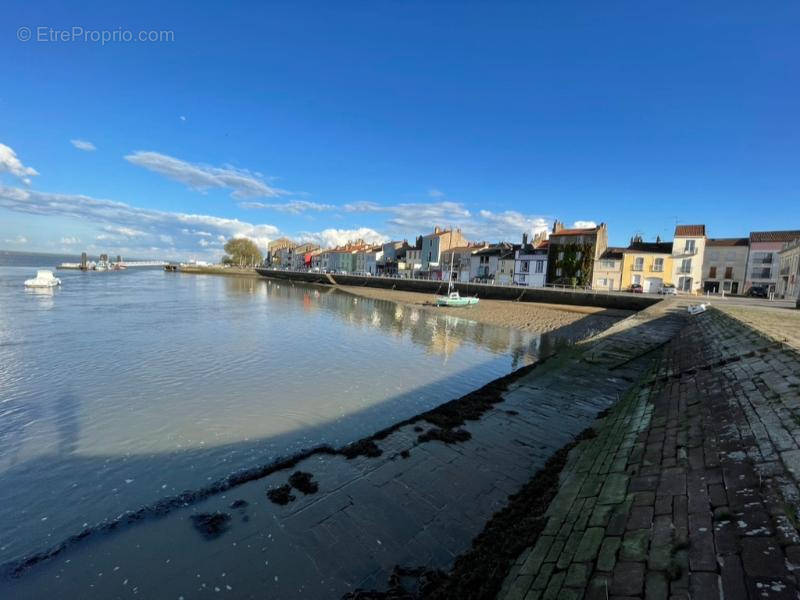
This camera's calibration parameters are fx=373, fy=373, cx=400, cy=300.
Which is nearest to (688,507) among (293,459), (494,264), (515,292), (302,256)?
(293,459)

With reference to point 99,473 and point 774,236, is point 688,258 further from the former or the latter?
point 99,473

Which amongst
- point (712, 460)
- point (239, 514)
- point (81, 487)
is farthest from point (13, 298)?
point (712, 460)

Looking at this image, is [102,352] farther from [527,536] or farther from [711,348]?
[711,348]

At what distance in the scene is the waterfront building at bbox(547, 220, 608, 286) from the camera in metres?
52.7

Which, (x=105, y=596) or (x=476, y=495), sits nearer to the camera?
(x=105, y=596)

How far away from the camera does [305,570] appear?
4.77m

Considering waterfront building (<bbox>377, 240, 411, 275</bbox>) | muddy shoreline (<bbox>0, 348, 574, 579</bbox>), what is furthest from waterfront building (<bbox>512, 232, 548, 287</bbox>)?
muddy shoreline (<bbox>0, 348, 574, 579</bbox>)

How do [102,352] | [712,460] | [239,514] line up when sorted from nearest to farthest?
[712,460] → [239,514] → [102,352]

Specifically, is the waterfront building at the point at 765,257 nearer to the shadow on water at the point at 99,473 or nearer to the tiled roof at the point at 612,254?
the tiled roof at the point at 612,254

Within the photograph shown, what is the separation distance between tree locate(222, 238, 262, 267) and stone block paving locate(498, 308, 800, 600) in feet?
476

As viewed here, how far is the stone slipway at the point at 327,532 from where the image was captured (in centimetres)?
461

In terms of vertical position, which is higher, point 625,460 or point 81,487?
point 625,460

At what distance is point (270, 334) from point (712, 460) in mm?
20670

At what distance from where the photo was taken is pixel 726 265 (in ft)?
174
